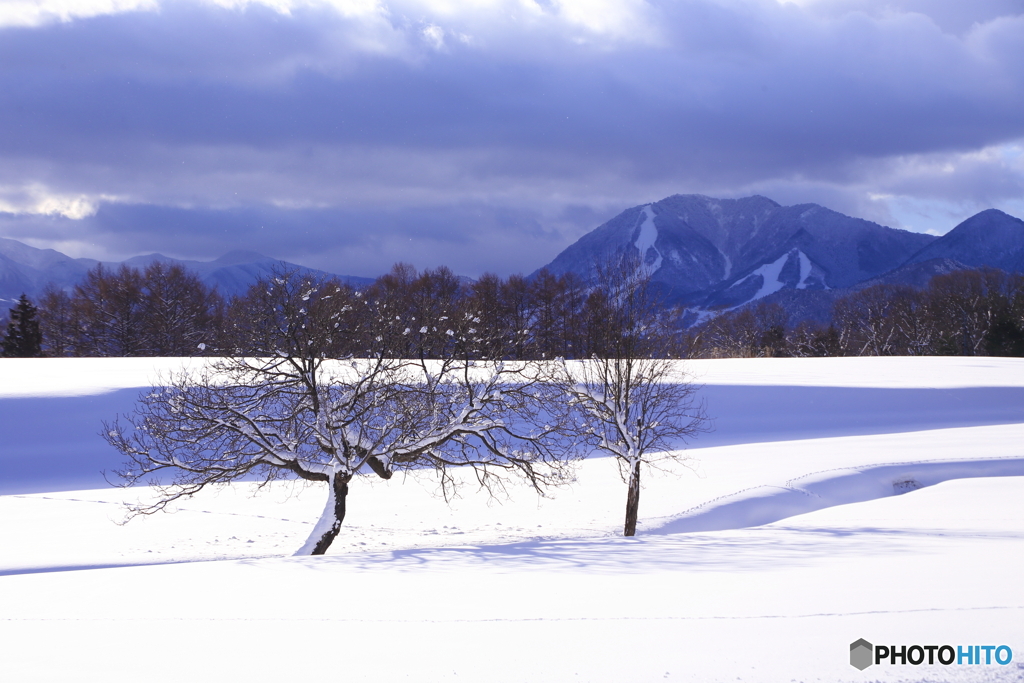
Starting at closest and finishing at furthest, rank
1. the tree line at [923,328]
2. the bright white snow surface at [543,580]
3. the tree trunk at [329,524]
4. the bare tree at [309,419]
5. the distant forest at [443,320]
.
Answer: the bright white snow surface at [543,580], the bare tree at [309,419], the tree trunk at [329,524], the distant forest at [443,320], the tree line at [923,328]

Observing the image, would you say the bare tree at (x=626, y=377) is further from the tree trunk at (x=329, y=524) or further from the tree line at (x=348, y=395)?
the tree trunk at (x=329, y=524)

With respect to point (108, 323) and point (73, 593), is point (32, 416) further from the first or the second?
point (108, 323)

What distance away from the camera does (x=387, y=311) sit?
14.8 m

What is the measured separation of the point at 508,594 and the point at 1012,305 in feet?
239

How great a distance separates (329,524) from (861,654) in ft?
32.2

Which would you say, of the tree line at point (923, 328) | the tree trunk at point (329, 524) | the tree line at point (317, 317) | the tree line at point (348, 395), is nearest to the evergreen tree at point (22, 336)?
the tree line at point (317, 317)

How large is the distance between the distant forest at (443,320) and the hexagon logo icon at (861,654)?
31.8 feet

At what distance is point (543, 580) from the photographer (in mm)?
7938

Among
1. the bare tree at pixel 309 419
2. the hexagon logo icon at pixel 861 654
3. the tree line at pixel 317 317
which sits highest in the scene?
the tree line at pixel 317 317

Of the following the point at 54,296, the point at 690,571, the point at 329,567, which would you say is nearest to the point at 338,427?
the point at 329,567

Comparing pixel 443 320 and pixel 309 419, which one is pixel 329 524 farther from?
pixel 443 320

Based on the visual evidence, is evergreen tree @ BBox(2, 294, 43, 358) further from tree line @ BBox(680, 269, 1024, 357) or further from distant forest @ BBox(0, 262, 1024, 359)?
tree line @ BBox(680, 269, 1024, 357)

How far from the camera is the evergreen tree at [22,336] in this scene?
55.4 m

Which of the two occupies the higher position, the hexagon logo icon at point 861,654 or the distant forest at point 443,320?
the distant forest at point 443,320
